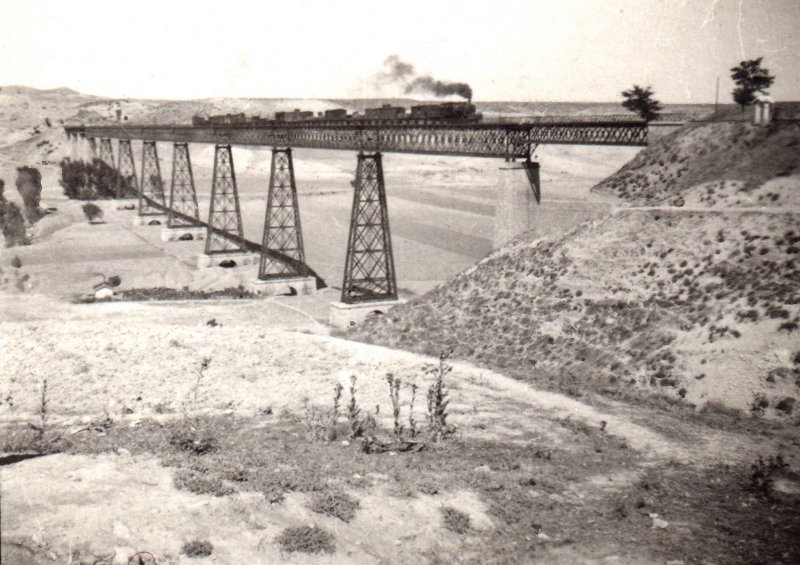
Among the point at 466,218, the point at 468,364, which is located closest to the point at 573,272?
the point at 468,364

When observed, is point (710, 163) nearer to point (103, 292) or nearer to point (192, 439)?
point (192, 439)

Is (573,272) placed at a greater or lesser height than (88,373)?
greater

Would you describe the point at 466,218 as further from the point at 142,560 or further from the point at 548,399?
the point at 142,560

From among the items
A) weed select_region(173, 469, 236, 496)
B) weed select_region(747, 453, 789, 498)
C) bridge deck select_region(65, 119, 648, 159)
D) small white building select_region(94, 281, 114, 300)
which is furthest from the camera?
small white building select_region(94, 281, 114, 300)

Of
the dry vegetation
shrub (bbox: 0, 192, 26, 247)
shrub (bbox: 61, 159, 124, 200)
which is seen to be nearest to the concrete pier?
the dry vegetation

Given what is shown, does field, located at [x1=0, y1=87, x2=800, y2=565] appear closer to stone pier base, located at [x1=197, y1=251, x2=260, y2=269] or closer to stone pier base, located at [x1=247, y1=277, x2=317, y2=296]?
stone pier base, located at [x1=247, y1=277, x2=317, y2=296]

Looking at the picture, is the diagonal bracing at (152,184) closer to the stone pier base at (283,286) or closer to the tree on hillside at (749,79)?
the stone pier base at (283,286)
